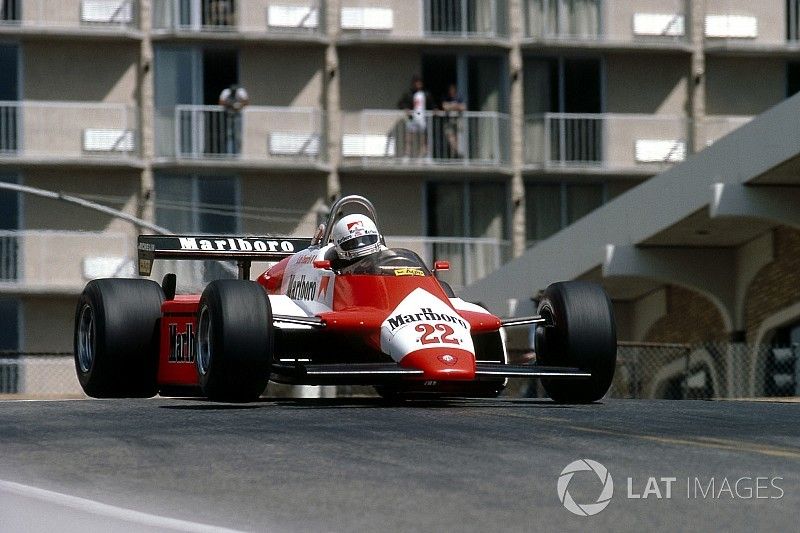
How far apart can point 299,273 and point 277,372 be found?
2.42m

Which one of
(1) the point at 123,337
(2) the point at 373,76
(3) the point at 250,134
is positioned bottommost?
(1) the point at 123,337

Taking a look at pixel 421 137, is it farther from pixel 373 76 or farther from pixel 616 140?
pixel 616 140

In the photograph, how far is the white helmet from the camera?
1521 centimetres

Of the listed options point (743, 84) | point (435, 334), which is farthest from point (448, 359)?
point (743, 84)

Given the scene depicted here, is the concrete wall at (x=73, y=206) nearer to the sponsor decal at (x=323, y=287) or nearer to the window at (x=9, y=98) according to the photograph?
the window at (x=9, y=98)

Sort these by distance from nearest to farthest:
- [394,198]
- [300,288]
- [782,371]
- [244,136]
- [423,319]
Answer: [423,319] < [300,288] < [782,371] < [244,136] < [394,198]

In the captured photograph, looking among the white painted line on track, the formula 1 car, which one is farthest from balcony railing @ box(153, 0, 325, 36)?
the white painted line on track

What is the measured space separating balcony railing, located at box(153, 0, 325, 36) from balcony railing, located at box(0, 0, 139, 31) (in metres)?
0.86

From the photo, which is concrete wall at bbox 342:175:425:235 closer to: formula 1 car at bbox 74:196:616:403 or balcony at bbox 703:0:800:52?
balcony at bbox 703:0:800:52

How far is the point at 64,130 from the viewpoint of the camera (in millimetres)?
43000

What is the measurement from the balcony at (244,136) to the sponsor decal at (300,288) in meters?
27.0

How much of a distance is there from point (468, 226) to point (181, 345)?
97.2 feet

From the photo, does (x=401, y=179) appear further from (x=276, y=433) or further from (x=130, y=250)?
(x=276, y=433)

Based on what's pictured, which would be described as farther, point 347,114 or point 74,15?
point 347,114
